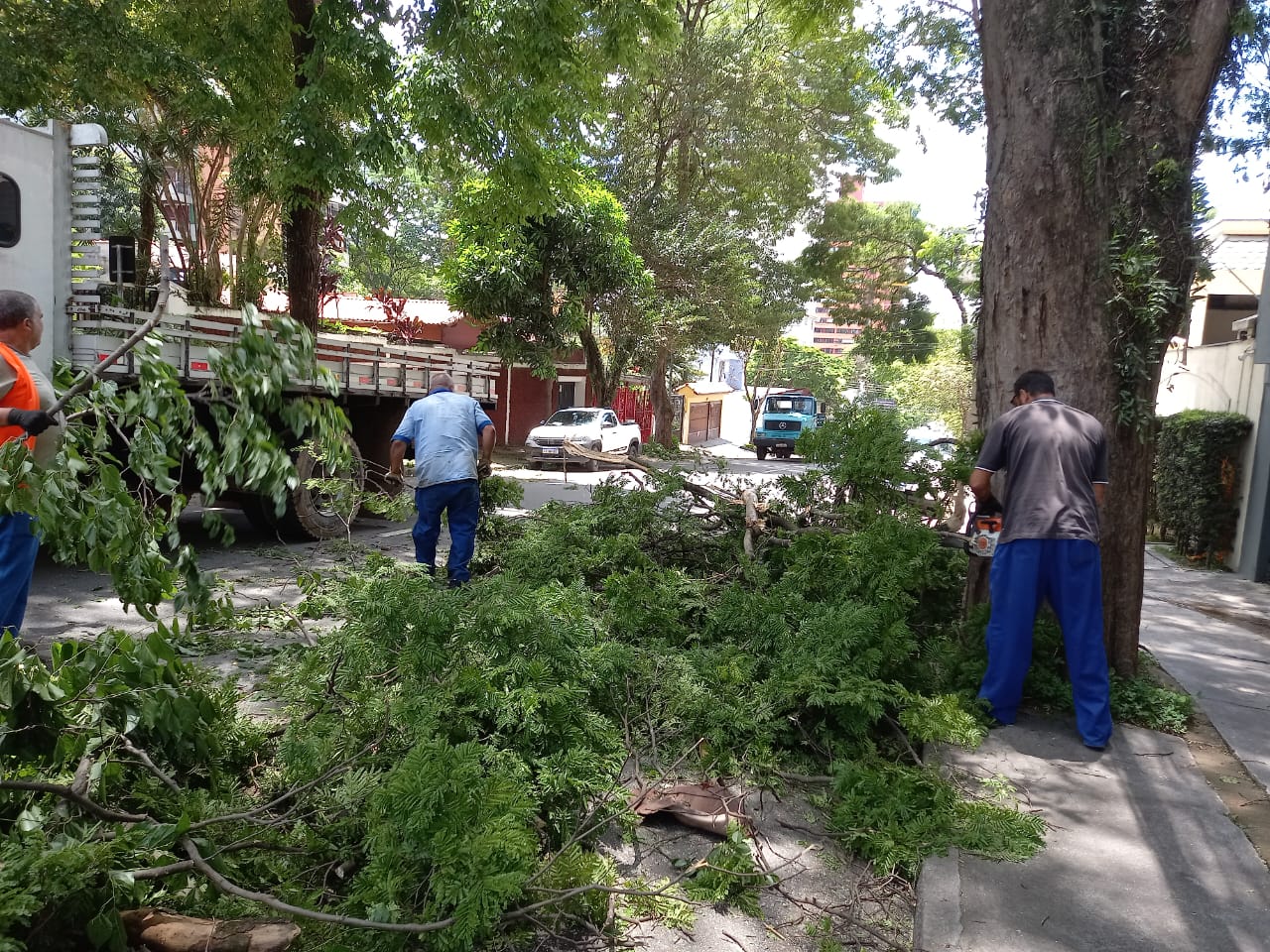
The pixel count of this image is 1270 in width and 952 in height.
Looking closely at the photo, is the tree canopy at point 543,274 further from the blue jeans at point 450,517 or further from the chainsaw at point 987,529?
the chainsaw at point 987,529

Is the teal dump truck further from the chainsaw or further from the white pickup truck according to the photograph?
the chainsaw

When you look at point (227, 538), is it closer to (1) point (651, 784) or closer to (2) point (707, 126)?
(1) point (651, 784)

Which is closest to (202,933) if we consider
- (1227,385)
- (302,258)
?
(302,258)

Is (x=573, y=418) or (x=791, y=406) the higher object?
(x=791, y=406)

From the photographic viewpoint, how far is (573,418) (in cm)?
2292

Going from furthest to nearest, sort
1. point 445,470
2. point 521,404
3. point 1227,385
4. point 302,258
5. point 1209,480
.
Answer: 1. point 521,404
2. point 1227,385
3. point 1209,480
4. point 302,258
5. point 445,470

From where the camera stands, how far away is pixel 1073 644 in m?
4.06

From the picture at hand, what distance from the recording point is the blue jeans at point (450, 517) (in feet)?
20.8

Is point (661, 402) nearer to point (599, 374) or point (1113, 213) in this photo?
point (599, 374)

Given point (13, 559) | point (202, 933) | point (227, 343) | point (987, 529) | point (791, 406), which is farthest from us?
point (791, 406)

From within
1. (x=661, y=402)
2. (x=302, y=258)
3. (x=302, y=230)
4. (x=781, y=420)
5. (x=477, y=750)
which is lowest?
(x=477, y=750)

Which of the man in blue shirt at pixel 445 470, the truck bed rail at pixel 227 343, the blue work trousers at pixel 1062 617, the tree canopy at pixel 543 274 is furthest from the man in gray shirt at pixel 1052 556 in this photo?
the tree canopy at pixel 543 274

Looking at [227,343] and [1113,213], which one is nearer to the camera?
[1113,213]

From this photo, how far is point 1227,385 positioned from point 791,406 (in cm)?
2293
